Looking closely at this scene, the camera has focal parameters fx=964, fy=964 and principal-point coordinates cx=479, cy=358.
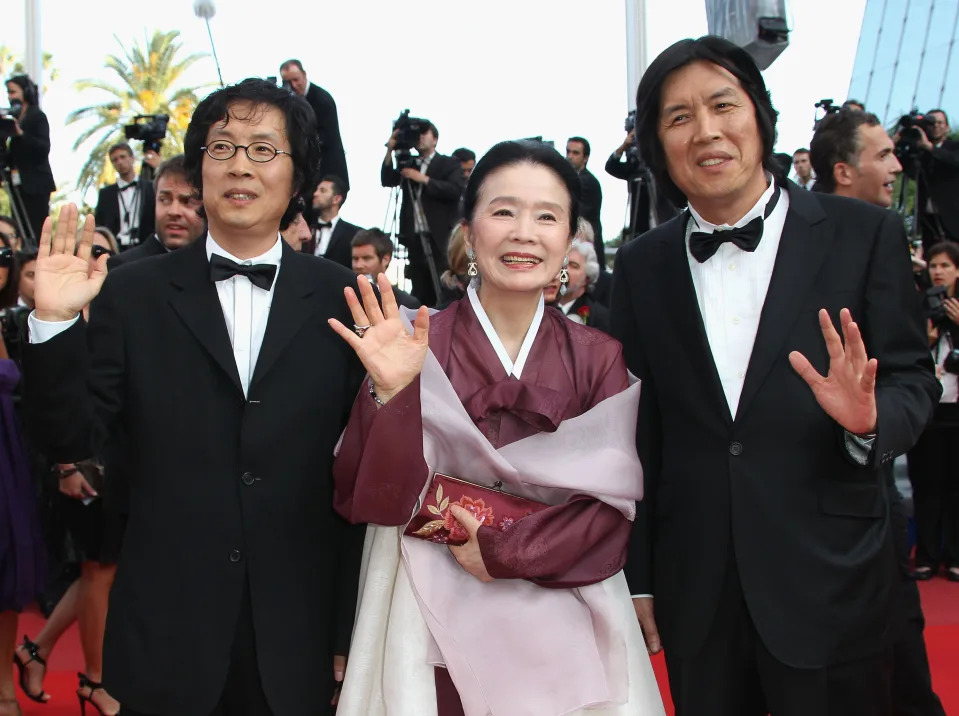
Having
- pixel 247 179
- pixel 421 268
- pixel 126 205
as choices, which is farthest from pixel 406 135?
pixel 247 179

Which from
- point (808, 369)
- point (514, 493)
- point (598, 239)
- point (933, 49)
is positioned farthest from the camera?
point (933, 49)

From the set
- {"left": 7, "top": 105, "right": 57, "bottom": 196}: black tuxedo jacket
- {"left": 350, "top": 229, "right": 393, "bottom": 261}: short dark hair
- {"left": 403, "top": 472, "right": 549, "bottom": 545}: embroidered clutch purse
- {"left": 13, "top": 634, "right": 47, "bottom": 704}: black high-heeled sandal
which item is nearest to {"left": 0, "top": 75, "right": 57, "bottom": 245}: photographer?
{"left": 7, "top": 105, "right": 57, "bottom": 196}: black tuxedo jacket

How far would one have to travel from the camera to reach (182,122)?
69.7 ft

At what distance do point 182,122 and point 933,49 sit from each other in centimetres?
1560

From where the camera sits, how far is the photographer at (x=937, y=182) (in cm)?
652

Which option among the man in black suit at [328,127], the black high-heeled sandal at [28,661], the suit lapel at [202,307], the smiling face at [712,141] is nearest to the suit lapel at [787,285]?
the smiling face at [712,141]

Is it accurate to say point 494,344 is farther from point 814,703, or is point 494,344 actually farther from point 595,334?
point 814,703

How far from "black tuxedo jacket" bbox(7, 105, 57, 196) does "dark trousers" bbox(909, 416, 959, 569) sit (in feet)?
21.4

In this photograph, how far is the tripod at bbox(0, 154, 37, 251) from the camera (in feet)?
23.0

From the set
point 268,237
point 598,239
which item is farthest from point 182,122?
point 268,237

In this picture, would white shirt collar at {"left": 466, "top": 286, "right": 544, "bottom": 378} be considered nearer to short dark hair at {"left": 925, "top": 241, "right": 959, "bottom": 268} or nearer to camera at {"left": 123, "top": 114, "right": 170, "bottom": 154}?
short dark hair at {"left": 925, "top": 241, "right": 959, "bottom": 268}

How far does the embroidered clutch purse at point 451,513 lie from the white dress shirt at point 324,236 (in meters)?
5.02

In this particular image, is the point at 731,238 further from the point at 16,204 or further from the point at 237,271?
the point at 16,204

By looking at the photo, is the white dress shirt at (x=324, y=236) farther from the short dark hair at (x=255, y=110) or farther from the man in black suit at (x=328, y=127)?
the short dark hair at (x=255, y=110)
